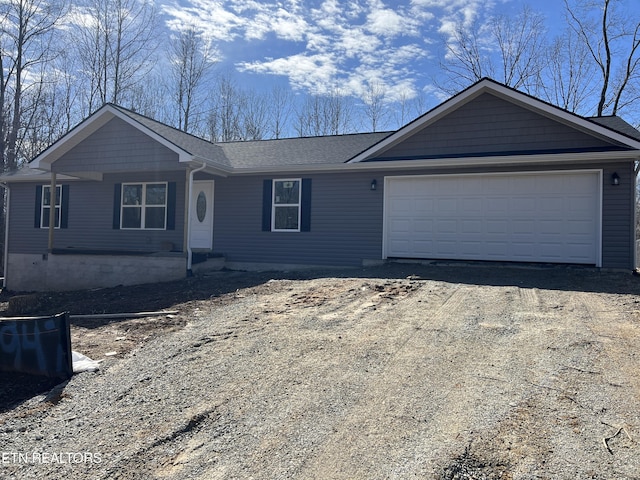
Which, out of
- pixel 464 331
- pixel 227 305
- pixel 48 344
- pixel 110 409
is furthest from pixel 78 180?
pixel 464 331

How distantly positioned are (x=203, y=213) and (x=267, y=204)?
2078 mm

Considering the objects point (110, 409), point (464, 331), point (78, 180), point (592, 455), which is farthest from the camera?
point (78, 180)

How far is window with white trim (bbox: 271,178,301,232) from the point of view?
11.8m

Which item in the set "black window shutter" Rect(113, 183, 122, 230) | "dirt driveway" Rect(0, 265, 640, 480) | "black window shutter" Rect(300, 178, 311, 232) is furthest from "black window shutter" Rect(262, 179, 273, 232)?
"dirt driveway" Rect(0, 265, 640, 480)

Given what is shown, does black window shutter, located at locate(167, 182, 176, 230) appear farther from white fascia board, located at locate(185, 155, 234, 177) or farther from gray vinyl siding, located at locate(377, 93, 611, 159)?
gray vinyl siding, located at locate(377, 93, 611, 159)

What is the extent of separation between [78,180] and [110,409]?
1255 cm

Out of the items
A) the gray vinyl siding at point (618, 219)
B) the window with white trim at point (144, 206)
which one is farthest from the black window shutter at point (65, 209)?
the gray vinyl siding at point (618, 219)

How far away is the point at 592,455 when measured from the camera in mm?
2648

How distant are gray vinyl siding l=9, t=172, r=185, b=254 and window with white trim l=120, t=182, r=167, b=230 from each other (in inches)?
7.4

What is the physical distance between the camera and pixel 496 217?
10.1 meters

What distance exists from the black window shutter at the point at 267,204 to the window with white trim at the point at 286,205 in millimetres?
108

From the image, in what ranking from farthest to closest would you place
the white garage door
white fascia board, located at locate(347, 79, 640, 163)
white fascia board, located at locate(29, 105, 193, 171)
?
white fascia board, located at locate(29, 105, 193, 171)
the white garage door
white fascia board, located at locate(347, 79, 640, 163)

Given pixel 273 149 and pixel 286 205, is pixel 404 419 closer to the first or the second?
pixel 286 205

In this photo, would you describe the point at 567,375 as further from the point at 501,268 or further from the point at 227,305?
the point at 501,268
